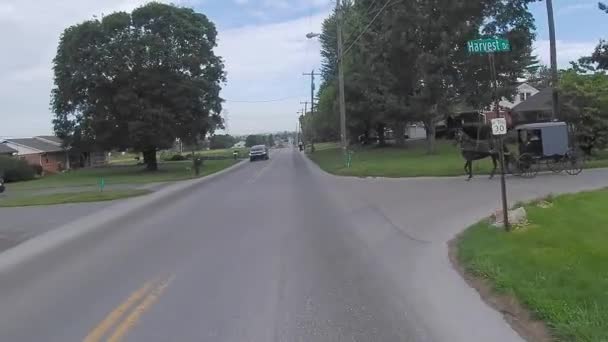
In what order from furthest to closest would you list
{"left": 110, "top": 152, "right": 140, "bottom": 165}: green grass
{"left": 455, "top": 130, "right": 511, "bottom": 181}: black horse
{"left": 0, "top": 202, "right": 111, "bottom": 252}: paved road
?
{"left": 110, "top": 152, "right": 140, "bottom": 165}: green grass
{"left": 455, "top": 130, "right": 511, "bottom": 181}: black horse
{"left": 0, "top": 202, "right": 111, "bottom": 252}: paved road

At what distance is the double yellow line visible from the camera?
19.7 ft

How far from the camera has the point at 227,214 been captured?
53.2 feet

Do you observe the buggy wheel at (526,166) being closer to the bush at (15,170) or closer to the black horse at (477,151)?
the black horse at (477,151)

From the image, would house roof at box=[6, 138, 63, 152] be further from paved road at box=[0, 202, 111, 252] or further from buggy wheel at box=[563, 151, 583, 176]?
buggy wheel at box=[563, 151, 583, 176]

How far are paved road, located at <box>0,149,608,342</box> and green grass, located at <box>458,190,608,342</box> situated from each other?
45 cm

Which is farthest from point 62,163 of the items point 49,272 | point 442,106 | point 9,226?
point 49,272

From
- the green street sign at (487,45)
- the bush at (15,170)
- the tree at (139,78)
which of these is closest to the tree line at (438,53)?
the tree at (139,78)

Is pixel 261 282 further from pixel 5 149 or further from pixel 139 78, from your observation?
pixel 5 149

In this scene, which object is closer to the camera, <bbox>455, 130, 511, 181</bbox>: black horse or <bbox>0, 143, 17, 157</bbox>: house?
<bbox>455, 130, 511, 181</bbox>: black horse

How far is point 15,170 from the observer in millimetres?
52688

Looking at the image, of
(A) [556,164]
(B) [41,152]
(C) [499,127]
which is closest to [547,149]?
(A) [556,164]

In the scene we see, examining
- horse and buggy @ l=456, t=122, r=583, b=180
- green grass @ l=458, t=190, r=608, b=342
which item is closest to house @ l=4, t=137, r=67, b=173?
horse and buggy @ l=456, t=122, r=583, b=180

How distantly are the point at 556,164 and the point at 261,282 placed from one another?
17.2 metres

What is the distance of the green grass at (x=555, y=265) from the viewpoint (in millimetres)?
5758
